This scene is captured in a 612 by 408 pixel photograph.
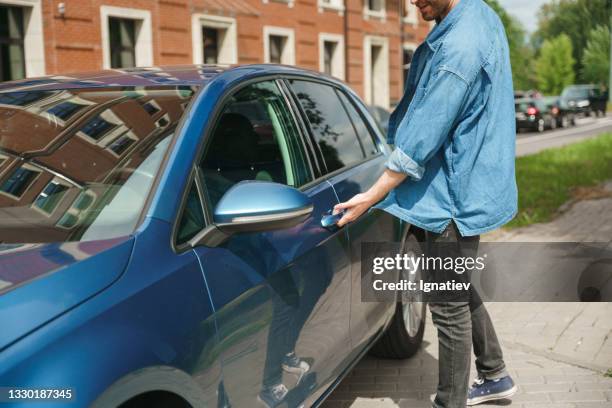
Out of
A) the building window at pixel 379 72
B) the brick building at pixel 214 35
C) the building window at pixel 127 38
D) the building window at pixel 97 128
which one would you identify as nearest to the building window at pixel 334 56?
the brick building at pixel 214 35

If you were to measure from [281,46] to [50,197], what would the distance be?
2427cm

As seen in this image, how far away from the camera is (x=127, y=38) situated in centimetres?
1902

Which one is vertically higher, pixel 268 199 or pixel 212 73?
pixel 212 73

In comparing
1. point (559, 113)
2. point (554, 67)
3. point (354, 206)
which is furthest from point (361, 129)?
point (554, 67)

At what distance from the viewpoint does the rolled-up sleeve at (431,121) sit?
261cm

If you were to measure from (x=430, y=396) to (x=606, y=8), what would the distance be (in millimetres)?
16570

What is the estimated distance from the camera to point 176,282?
1.93 meters

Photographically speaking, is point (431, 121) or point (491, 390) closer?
point (431, 121)

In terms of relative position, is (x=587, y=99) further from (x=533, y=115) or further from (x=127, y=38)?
(x=127, y=38)

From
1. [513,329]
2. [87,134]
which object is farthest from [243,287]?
[513,329]

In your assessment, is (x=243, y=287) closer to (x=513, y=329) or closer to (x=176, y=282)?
(x=176, y=282)

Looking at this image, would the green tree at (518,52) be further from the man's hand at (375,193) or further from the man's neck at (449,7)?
the man's hand at (375,193)

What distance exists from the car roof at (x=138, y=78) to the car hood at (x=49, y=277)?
921 millimetres

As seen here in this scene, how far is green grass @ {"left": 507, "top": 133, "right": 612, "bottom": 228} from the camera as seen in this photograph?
30.9ft
